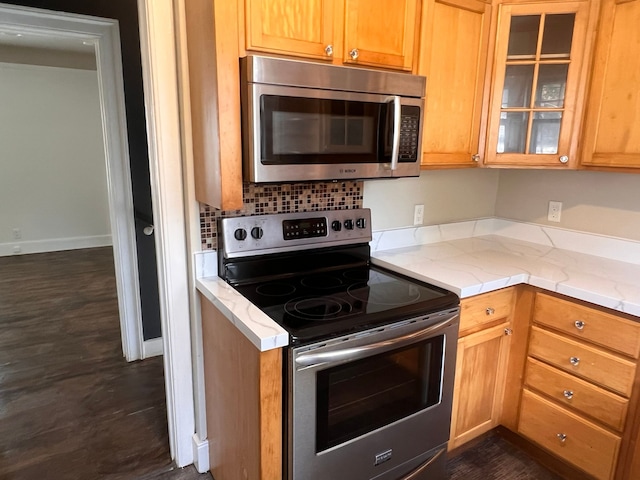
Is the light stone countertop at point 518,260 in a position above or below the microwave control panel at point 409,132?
below

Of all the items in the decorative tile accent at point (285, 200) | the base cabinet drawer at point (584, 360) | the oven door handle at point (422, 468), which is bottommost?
the oven door handle at point (422, 468)

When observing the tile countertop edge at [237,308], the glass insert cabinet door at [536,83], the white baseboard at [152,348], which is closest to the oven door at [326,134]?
the tile countertop edge at [237,308]

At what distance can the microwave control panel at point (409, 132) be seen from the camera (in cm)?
169

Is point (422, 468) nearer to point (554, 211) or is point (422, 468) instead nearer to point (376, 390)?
point (376, 390)

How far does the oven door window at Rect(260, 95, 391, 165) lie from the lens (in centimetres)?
142

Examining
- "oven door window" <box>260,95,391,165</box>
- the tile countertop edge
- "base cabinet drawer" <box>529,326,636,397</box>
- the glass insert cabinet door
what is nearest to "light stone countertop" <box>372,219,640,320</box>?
"base cabinet drawer" <box>529,326,636,397</box>

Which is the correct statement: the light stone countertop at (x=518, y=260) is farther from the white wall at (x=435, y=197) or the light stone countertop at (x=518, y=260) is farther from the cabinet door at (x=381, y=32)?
the cabinet door at (x=381, y=32)

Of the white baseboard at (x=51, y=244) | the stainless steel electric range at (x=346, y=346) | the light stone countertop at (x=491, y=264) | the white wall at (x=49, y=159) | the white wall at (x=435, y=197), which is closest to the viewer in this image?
the stainless steel electric range at (x=346, y=346)

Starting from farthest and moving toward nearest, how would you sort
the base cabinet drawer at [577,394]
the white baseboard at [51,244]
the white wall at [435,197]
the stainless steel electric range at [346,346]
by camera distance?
the white baseboard at [51,244] → the white wall at [435,197] → the base cabinet drawer at [577,394] → the stainless steel electric range at [346,346]

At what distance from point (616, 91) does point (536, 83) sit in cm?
32

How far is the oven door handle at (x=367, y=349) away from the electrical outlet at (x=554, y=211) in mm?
1129

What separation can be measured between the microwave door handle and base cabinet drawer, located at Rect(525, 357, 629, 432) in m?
1.09

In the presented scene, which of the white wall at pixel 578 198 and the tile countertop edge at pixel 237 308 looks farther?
the white wall at pixel 578 198

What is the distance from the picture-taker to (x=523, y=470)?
1.95 meters
